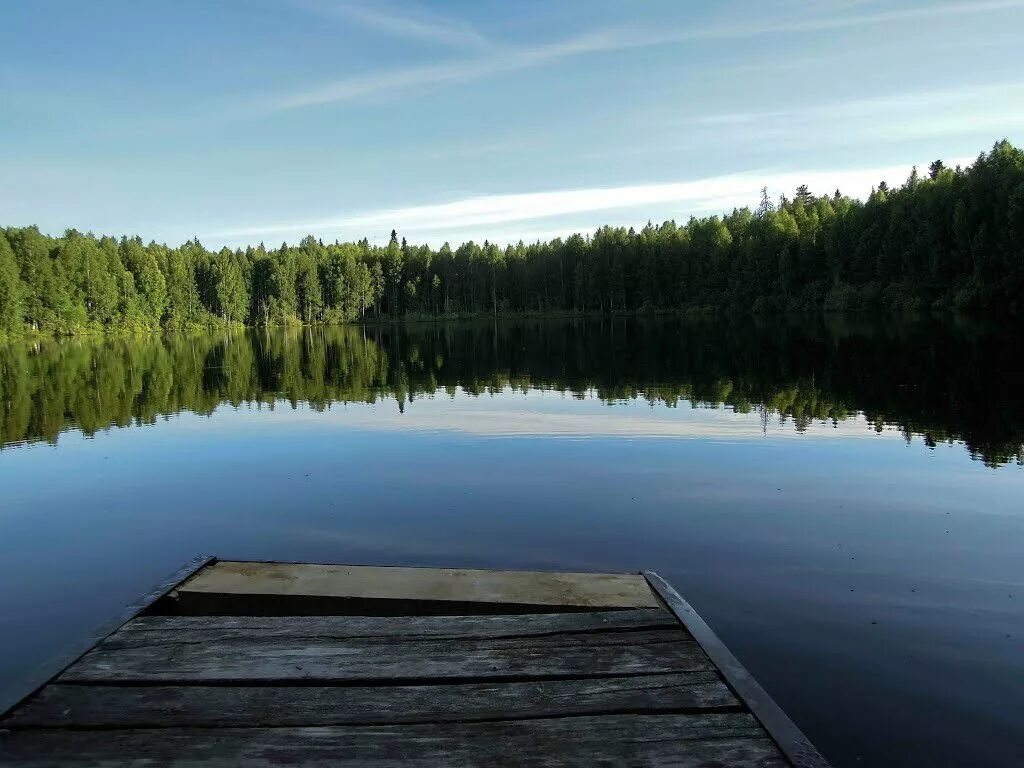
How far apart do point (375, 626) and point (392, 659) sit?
0.65m

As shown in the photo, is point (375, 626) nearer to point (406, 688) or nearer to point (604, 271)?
point (406, 688)

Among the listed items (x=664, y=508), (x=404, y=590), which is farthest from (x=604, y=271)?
(x=404, y=590)

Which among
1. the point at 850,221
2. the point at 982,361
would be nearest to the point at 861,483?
the point at 982,361

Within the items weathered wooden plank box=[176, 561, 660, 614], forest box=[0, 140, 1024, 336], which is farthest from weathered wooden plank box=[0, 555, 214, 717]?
forest box=[0, 140, 1024, 336]

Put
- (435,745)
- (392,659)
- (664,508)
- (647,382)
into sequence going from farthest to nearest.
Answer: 1. (647,382)
2. (664,508)
3. (392,659)
4. (435,745)

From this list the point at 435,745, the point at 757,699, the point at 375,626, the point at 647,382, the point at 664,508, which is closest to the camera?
the point at 435,745

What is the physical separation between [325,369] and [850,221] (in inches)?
3042

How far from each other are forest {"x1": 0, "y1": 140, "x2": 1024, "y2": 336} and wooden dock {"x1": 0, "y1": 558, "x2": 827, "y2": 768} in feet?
239

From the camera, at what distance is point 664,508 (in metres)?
11.2

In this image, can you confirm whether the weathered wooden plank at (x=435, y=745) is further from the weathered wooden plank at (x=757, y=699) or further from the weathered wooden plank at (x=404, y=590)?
the weathered wooden plank at (x=404, y=590)

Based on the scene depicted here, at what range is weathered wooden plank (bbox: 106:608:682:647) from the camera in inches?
205

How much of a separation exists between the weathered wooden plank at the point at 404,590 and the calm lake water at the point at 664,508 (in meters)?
1.45

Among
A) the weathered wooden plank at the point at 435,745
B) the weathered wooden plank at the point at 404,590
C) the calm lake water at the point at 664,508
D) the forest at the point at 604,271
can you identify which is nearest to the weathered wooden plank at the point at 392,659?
the weathered wooden plank at the point at 435,745

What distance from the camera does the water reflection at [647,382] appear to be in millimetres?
18812
